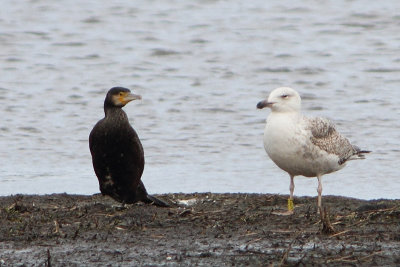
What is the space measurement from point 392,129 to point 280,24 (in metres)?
8.69

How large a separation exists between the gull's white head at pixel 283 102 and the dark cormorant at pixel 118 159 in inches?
47.5

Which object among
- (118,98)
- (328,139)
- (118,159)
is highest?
(118,98)

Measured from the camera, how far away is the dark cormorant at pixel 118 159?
29.9ft

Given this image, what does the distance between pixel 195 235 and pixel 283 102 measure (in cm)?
201

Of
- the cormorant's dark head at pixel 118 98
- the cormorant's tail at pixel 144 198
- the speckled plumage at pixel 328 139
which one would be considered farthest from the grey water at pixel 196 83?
the cormorant's dark head at pixel 118 98

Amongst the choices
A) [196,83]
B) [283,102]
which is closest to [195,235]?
[283,102]

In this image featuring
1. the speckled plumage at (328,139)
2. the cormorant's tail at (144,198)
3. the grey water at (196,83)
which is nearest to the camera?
the speckled plumage at (328,139)

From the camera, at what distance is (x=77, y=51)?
19375 mm

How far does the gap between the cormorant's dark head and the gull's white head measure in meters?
1.20

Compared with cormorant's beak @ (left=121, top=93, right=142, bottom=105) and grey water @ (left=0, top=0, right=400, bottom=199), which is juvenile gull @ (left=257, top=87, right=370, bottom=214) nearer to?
cormorant's beak @ (left=121, top=93, right=142, bottom=105)

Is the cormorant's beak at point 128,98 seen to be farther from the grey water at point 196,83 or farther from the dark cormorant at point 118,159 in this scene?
the grey water at point 196,83

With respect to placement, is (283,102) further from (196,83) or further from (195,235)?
(196,83)

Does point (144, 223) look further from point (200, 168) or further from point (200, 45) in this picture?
point (200, 45)

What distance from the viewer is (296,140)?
8.87 metres
